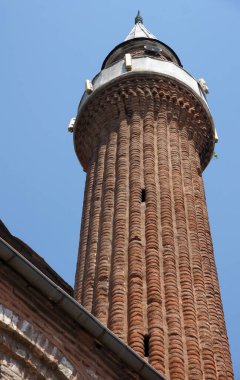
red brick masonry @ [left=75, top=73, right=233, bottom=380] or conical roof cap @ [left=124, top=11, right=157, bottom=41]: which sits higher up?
conical roof cap @ [left=124, top=11, right=157, bottom=41]

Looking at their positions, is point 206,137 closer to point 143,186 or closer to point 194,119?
point 194,119

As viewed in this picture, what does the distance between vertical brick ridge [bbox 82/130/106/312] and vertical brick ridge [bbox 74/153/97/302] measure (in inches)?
5.5

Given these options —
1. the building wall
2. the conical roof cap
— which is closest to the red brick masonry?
the building wall

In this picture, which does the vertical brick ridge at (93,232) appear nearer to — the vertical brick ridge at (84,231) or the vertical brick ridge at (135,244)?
the vertical brick ridge at (84,231)

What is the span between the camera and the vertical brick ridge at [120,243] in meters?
10.4

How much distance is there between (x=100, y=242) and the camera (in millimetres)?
12219

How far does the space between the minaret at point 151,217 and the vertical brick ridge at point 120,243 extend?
2 centimetres

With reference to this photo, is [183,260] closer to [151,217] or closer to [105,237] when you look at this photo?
[151,217]

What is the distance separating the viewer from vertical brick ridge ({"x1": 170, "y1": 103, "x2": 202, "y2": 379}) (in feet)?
31.9

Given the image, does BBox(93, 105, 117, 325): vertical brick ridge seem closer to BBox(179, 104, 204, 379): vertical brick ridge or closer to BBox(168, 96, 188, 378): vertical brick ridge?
BBox(168, 96, 188, 378): vertical brick ridge

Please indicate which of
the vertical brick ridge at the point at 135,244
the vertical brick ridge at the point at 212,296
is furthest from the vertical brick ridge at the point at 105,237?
the vertical brick ridge at the point at 212,296

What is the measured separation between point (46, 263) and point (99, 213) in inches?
114

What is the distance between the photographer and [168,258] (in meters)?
11.5

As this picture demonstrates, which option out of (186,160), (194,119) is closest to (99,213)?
(186,160)
